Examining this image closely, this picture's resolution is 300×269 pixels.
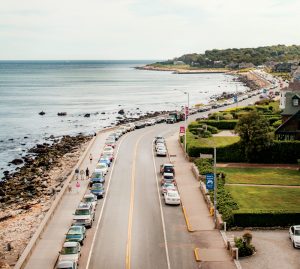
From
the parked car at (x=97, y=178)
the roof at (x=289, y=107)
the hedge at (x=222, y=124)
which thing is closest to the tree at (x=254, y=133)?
the roof at (x=289, y=107)

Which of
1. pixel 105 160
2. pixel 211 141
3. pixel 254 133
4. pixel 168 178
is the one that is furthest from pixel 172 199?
pixel 211 141

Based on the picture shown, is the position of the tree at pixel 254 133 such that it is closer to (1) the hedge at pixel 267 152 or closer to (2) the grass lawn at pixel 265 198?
(1) the hedge at pixel 267 152

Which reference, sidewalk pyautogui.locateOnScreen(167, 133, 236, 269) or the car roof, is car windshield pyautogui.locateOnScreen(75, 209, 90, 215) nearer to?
the car roof

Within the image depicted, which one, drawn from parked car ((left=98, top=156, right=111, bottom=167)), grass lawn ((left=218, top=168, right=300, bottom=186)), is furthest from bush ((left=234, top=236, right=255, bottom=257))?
parked car ((left=98, top=156, right=111, bottom=167))

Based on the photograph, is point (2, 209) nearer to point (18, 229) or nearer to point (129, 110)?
point (18, 229)

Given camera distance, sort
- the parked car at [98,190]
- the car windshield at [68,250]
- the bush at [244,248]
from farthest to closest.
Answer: the parked car at [98,190] < the bush at [244,248] < the car windshield at [68,250]

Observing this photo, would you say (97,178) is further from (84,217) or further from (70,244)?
(70,244)
